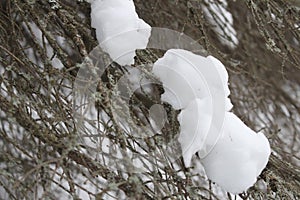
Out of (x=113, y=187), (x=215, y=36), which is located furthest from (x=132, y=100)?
(x=215, y=36)

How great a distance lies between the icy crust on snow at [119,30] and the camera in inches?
A: 52.9

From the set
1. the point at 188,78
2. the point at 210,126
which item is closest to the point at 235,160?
the point at 210,126

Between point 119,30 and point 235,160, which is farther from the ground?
point 119,30

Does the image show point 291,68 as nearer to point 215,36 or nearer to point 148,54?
point 215,36

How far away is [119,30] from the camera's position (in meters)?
1.37

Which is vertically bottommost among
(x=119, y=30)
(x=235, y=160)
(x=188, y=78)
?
(x=235, y=160)

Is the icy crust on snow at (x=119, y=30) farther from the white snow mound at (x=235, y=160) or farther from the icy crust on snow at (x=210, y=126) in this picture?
the white snow mound at (x=235, y=160)

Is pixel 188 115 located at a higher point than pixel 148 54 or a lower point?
lower

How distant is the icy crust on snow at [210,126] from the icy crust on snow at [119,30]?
0.07 m

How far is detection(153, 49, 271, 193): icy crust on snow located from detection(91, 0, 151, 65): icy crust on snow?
72 millimetres

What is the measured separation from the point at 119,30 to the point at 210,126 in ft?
1.02

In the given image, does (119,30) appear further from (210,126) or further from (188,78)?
(210,126)

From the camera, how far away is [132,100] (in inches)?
54.1

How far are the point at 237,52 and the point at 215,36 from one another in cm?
12
